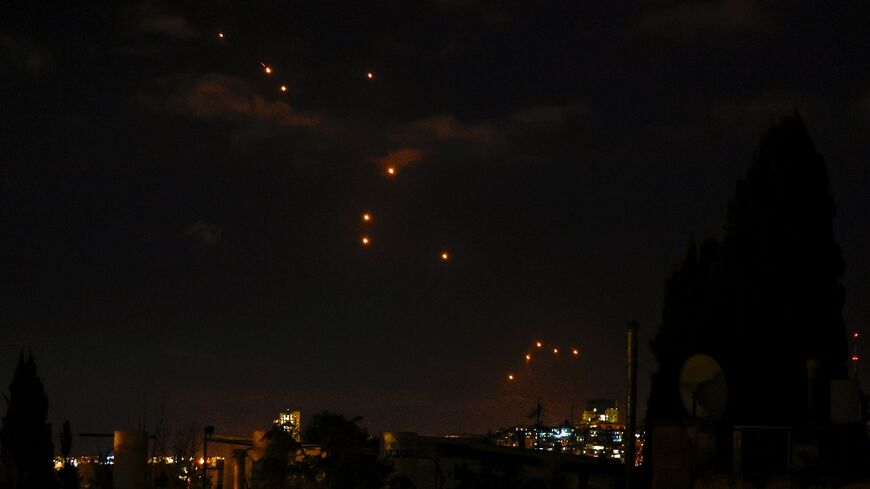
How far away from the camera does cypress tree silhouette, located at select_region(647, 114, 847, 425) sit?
71.5ft

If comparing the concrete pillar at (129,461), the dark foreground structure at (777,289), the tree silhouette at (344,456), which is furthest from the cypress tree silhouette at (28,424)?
the dark foreground structure at (777,289)

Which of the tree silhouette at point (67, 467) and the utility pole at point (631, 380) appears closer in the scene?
the utility pole at point (631, 380)

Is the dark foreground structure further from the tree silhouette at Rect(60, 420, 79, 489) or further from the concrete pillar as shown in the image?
the tree silhouette at Rect(60, 420, 79, 489)

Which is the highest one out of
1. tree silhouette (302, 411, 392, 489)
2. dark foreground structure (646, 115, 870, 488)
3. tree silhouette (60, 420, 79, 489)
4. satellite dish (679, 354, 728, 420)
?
dark foreground structure (646, 115, 870, 488)

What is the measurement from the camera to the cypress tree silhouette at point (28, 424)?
2570cm

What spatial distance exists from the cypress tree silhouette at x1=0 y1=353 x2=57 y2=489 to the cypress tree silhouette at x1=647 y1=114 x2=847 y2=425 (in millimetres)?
15609

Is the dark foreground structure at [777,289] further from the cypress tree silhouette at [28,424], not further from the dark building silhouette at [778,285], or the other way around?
the cypress tree silhouette at [28,424]

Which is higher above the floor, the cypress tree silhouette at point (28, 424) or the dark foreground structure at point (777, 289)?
the dark foreground structure at point (777, 289)

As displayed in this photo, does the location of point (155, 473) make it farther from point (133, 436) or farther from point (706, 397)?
point (706, 397)

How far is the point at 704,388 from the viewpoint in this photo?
13.9 m

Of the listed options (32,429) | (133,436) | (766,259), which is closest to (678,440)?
(133,436)

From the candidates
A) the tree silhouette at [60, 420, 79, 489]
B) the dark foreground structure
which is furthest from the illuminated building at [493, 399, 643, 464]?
the tree silhouette at [60, 420, 79, 489]

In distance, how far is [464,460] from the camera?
17.4 m

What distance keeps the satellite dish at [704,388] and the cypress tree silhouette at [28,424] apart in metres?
16.6
